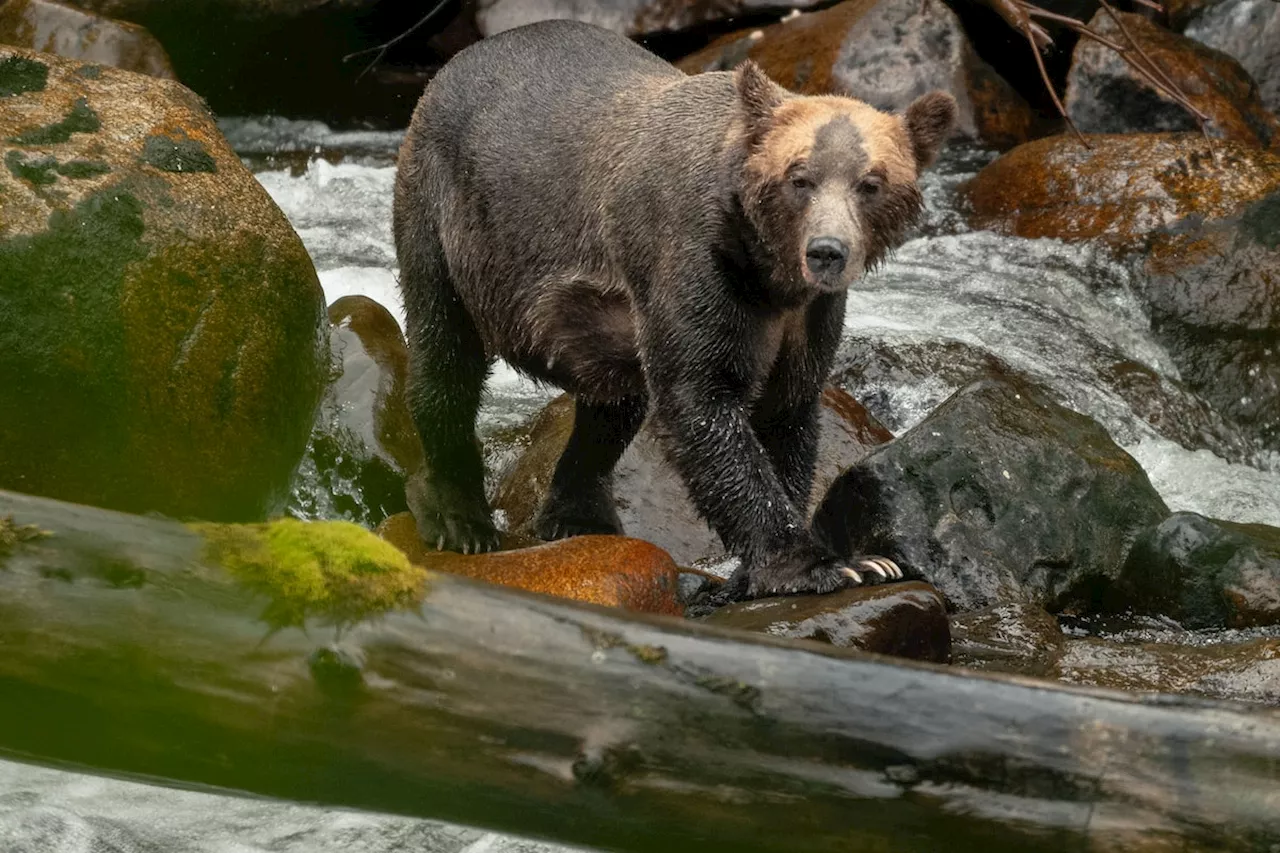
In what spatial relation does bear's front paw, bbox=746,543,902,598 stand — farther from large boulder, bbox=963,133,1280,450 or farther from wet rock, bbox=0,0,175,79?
wet rock, bbox=0,0,175,79

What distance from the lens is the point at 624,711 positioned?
11.2 ft

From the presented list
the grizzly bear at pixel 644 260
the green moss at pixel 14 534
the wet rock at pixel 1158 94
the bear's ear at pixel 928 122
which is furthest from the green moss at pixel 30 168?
the wet rock at pixel 1158 94

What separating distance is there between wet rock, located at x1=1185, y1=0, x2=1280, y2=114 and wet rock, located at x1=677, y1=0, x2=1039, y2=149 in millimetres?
1828

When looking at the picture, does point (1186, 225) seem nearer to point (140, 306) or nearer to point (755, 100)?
point (755, 100)

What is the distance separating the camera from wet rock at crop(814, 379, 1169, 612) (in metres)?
7.20

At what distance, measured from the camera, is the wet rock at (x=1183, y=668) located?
612 cm

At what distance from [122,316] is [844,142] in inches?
108

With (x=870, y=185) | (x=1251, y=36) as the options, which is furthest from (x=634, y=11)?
(x=870, y=185)

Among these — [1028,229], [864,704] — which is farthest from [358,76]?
[864,704]

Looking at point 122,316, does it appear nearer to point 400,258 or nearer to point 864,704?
point 400,258

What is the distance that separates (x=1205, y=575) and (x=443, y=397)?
11.6 ft

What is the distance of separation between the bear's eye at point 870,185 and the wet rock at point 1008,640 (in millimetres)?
1812

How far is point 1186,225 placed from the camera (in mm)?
11344

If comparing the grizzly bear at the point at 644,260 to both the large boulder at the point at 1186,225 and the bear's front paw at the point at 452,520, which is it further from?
the large boulder at the point at 1186,225
